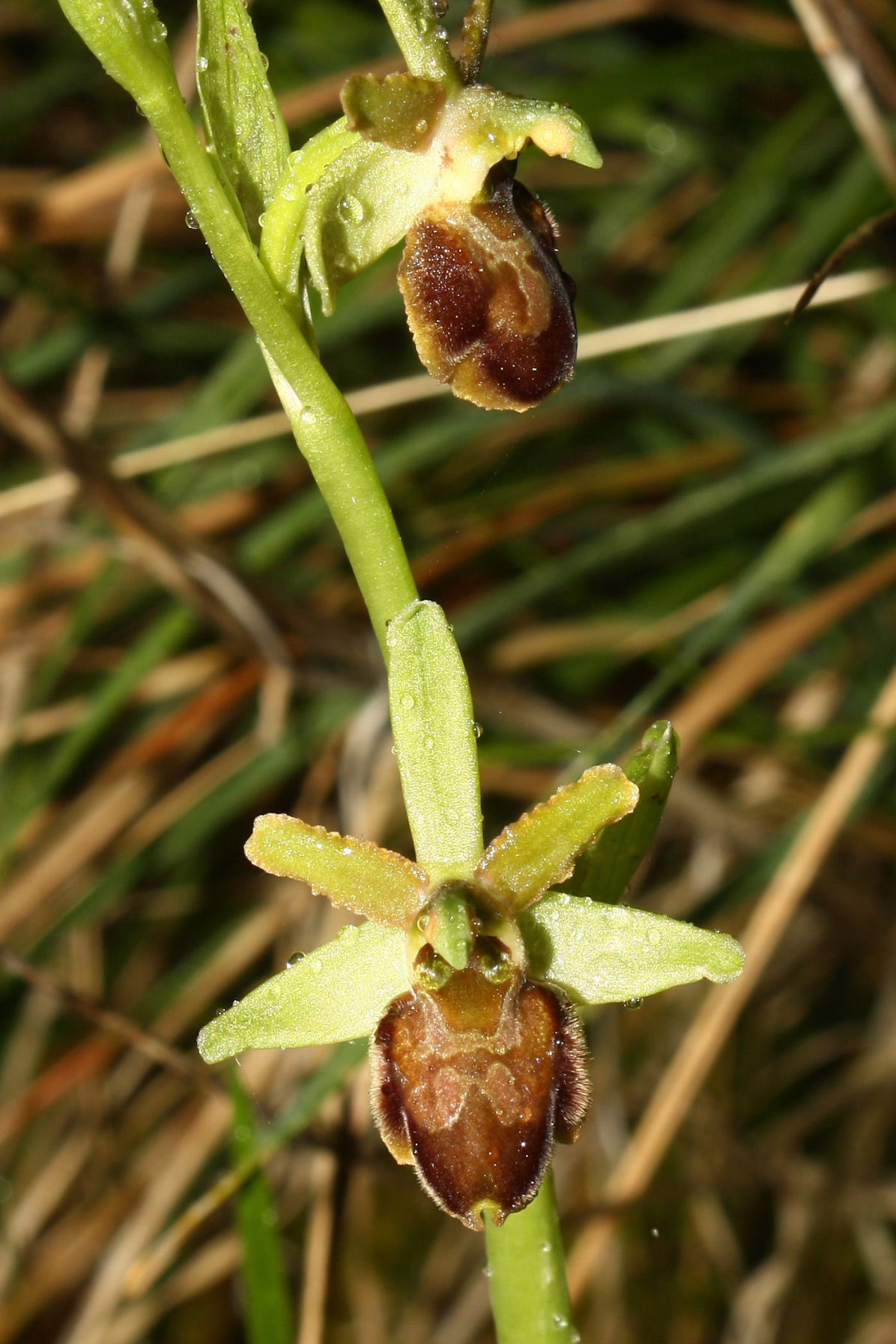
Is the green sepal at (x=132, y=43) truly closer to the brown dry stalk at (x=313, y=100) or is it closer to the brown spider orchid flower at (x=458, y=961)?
the brown spider orchid flower at (x=458, y=961)

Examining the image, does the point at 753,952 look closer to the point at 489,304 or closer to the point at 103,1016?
the point at 103,1016

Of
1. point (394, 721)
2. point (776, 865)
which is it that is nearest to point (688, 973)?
point (394, 721)

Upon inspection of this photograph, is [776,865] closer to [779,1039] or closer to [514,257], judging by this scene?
[779,1039]

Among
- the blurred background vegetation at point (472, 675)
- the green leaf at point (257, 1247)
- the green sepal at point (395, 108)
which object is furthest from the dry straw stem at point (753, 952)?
the green sepal at point (395, 108)

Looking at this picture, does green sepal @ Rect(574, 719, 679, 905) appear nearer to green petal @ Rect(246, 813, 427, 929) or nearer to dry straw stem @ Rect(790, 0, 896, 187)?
green petal @ Rect(246, 813, 427, 929)

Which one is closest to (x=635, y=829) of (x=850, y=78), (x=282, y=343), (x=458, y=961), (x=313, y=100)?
(x=458, y=961)
